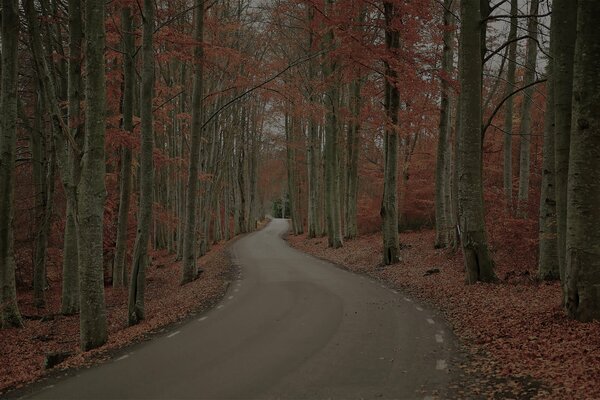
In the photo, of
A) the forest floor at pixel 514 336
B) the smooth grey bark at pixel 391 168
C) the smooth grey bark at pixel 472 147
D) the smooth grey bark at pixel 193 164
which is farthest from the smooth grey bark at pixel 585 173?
the smooth grey bark at pixel 193 164

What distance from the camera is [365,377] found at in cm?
622

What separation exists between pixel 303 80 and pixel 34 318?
17795mm

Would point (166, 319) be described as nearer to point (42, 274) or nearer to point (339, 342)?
point (339, 342)

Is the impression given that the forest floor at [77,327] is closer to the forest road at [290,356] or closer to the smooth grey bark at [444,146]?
the forest road at [290,356]

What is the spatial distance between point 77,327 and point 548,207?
1240 centimetres

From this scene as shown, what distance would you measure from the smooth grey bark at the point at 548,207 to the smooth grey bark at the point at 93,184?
944 centimetres

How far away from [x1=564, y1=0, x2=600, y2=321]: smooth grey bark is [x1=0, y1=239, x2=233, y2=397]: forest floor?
7.56 m

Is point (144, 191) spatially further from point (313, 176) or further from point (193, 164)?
point (313, 176)

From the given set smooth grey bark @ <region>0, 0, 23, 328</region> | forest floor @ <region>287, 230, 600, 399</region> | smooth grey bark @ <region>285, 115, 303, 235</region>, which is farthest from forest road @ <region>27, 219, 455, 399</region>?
smooth grey bark @ <region>285, 115, 303, 235</region>

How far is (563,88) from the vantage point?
8.66 m

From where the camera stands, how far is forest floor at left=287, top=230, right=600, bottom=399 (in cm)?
561

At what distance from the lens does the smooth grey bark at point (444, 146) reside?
18172mm

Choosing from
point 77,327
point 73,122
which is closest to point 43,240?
point 77,327

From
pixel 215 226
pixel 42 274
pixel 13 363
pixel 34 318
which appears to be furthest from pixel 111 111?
pixel 215 226
